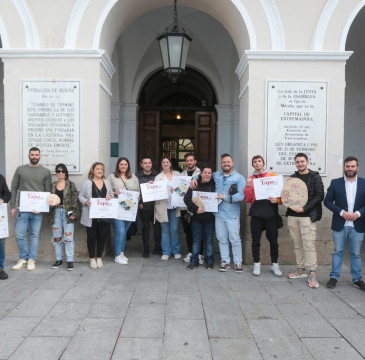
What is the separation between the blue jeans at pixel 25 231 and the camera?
5281mm

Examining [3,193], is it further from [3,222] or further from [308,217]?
[308,217]

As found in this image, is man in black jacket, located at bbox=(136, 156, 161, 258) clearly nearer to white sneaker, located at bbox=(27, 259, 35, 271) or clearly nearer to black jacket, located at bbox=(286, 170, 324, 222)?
white sneaker, located at bbox=(27, 259, 35, 271)

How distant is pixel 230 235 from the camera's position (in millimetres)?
5234

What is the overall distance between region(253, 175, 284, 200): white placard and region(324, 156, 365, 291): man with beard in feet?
2.20

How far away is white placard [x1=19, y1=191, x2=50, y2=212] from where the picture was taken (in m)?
5.15

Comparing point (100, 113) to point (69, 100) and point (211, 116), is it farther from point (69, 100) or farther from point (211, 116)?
point (211, 116)

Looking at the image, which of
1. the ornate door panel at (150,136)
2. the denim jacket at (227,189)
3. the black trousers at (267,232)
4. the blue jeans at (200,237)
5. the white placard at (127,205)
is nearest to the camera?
the black trousers at (267,232)

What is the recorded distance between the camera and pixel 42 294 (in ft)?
14.0

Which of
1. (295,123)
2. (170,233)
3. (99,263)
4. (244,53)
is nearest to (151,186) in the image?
(170,233)

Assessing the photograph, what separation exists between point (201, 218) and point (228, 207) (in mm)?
433

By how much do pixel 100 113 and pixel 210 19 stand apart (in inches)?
195

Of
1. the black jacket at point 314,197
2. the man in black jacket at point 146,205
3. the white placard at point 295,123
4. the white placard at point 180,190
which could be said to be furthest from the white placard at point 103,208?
the black jacket at point 314,197

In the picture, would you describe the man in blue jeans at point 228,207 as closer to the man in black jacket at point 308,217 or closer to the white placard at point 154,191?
the man in black jacket at point 308,217

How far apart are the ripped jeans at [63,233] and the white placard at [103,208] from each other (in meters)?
0.42
